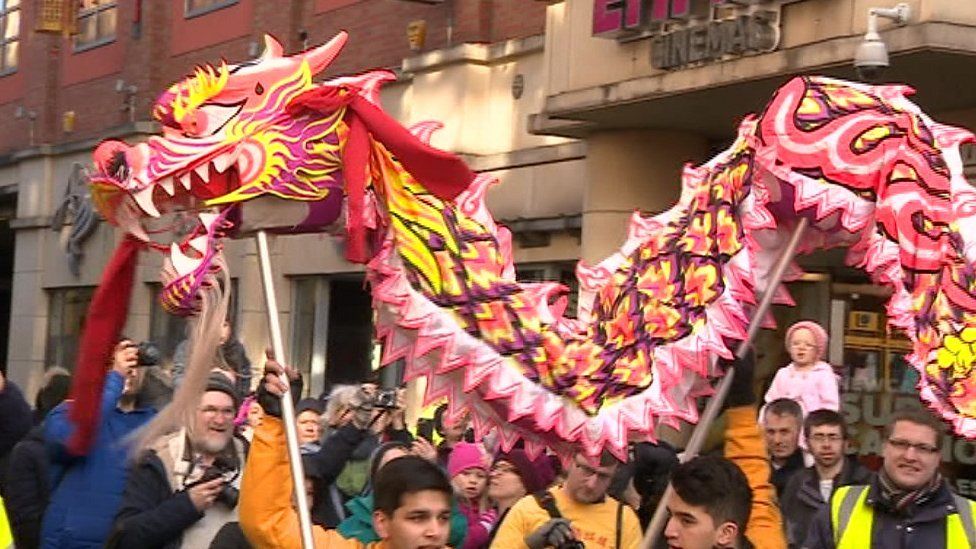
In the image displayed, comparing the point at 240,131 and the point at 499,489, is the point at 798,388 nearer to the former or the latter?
the point at 499,489

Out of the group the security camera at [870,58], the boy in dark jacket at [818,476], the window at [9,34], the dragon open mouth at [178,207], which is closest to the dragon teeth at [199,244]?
the dragon open mouth at [178,207]

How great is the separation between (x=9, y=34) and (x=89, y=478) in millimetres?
26190

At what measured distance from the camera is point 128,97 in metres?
27.5

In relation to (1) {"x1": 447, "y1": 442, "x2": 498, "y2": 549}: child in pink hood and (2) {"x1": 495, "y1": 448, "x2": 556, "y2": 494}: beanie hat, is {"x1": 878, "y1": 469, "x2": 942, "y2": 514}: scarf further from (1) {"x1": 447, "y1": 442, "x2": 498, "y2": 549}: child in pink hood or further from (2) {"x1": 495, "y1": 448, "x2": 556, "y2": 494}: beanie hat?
(1) {"x1": 447, "y1": 442, "x2": 498, "y2": 549}: child in pink hood

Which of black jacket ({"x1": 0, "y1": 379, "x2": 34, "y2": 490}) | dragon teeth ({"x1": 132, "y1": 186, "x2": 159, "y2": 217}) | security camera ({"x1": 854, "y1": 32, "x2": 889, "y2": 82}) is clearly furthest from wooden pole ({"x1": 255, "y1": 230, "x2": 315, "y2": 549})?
security camera ({"x1": 854, "y1": 32, "x2": 889, "y2": 82})

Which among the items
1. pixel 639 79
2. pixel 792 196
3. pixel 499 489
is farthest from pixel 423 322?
pixel 639 79

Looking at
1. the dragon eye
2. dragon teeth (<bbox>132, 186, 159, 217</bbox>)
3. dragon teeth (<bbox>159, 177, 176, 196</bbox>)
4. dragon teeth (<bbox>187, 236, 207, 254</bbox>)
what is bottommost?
dragon teeth (<bbox>187, 236, 207, 254</bbox>)

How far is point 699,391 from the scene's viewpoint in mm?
5551

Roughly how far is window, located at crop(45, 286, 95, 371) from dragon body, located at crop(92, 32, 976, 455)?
928 inches

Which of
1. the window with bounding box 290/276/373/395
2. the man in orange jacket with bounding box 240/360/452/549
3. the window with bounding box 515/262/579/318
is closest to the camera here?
the man in orange jacket with bounding box 240/360/452/549

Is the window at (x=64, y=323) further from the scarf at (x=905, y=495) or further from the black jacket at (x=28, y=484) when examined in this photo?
the scarf at (x=905, y=495)

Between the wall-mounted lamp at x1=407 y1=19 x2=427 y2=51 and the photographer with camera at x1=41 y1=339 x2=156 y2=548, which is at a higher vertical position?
the wall-mounted lamp at x1=407 y1=19 x2=427 y2=51

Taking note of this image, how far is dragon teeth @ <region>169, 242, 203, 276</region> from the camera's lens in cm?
529

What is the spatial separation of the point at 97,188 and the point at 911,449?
2.38 metres
